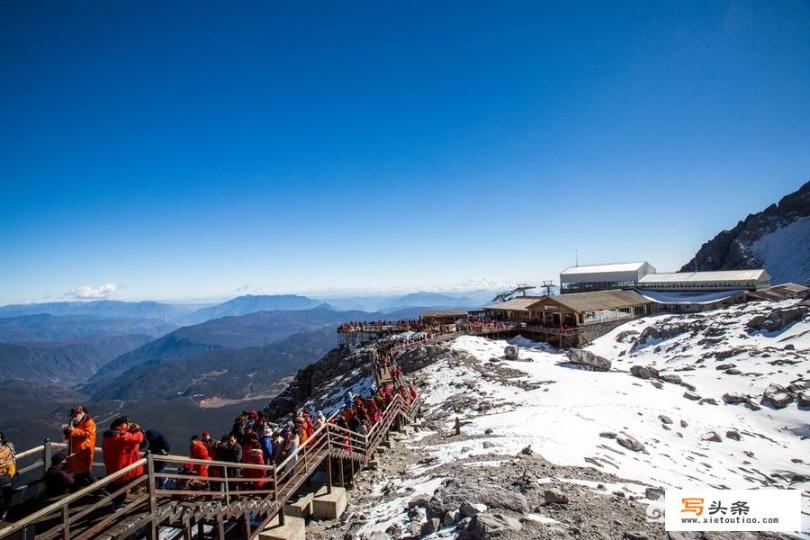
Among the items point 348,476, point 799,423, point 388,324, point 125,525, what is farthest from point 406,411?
point 388,324

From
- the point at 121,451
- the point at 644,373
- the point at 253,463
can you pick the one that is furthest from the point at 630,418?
the point at 121,451

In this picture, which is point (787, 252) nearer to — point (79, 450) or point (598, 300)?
point (598, 300)

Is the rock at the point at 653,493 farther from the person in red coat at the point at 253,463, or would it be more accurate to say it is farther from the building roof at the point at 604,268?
the building roof at the point at 604,268

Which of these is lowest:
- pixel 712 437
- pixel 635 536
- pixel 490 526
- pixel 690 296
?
pixel 712 437

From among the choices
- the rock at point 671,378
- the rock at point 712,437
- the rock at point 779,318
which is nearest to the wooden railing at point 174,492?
the rock at point 712,437

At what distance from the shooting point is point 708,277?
217 ft

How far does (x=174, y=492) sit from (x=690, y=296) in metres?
74.7

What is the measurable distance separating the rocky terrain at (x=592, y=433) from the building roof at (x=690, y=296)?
13.1 metres

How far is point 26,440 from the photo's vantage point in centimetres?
14825

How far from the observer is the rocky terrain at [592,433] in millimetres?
9961

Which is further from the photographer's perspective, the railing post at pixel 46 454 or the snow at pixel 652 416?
the snow at pixel 652 416

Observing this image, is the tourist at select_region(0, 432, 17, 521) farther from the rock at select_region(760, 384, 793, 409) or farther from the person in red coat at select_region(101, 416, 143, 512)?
the rock at select_region(760, 384, 793, 409)

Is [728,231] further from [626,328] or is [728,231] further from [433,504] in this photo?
[433,504]

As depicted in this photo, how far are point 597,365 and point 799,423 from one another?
1243 centimetres
